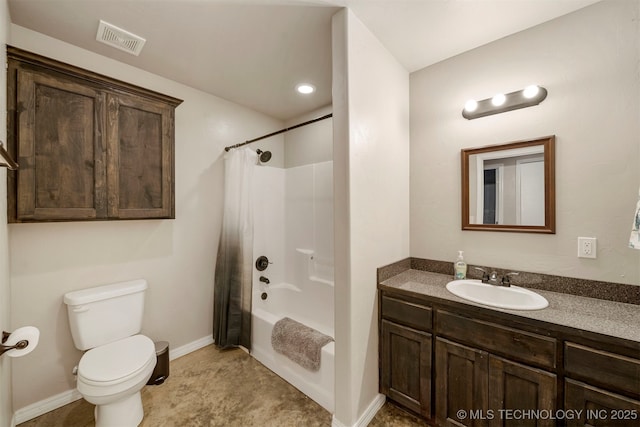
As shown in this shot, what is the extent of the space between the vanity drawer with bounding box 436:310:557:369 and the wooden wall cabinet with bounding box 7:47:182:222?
2.17 m

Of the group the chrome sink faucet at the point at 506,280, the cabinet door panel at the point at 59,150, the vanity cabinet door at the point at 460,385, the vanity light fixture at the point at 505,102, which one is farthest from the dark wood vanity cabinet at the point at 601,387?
the cabinet door panel at the point at 59,150

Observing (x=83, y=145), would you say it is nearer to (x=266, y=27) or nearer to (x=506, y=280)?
(x=266, y=27)

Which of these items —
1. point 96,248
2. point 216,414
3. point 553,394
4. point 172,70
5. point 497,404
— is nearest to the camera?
point 553,394

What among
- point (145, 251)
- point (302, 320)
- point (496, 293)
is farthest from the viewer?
point (302, 320)

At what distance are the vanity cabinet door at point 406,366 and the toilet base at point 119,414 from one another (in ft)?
5.15

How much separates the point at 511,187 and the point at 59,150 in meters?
2.96

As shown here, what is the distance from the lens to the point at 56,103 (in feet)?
5.22

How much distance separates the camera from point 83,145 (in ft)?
5.53

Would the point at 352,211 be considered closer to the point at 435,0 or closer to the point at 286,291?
the point at 435,0

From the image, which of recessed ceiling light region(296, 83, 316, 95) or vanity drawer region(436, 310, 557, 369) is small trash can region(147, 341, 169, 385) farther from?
recessed ceiling light region(296, 83, 316, 95)

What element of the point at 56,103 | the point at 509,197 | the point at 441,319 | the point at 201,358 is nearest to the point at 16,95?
the point at 56,103

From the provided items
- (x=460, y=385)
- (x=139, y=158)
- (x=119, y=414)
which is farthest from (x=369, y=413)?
(x=139, y=158)

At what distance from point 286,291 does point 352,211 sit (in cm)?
171

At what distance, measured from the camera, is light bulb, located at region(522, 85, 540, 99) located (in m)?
1.58
